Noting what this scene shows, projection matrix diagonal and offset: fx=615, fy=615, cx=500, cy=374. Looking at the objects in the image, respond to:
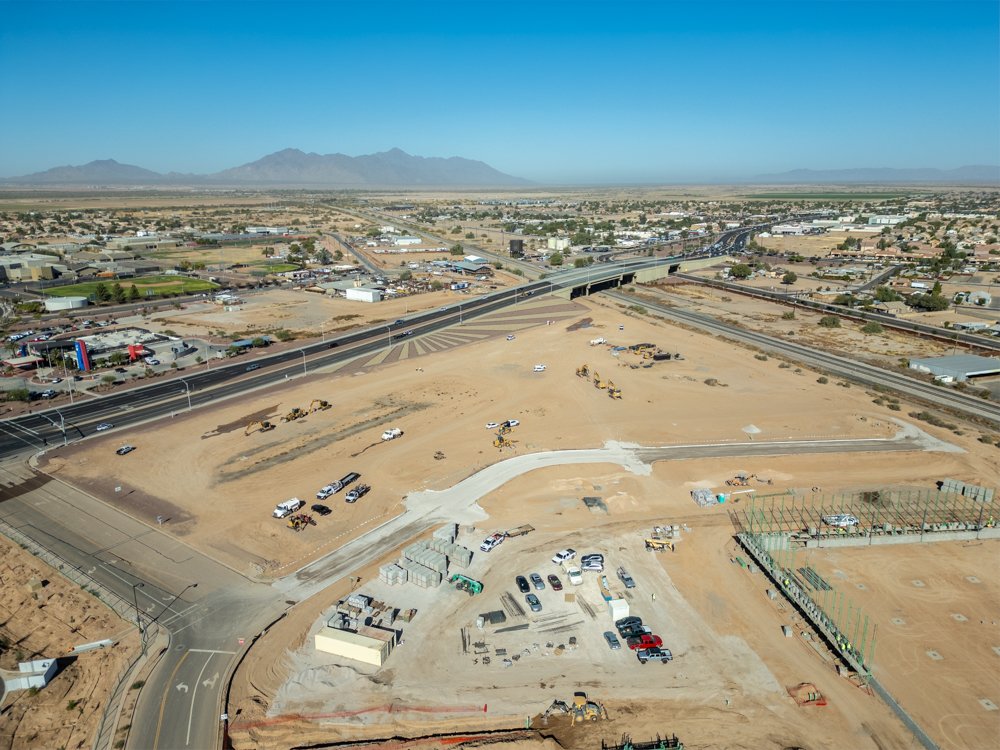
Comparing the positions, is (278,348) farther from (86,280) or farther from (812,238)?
(812,238)

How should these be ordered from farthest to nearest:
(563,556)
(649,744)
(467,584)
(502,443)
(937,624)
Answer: (502,443), (563,556), (467,584), (937,624), (649,744)

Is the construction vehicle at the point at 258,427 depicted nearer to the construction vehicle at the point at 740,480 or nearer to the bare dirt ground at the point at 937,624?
the construction vehicle at the point at 740,480

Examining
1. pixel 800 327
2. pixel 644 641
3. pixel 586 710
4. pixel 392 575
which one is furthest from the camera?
pixel 800 327

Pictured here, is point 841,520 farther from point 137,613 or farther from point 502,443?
point 137,613

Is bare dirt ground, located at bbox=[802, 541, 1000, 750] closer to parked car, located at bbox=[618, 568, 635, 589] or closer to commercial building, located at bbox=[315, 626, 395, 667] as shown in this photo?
parked car, located at bbox=[618, 568, 635, 589]

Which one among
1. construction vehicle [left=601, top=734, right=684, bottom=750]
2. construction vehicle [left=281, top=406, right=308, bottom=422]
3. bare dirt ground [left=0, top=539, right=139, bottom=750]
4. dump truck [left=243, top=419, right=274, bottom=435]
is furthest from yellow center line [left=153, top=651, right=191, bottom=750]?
construction vehicle [left=281, top=406, right=308, bottom=422]

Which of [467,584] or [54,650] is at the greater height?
[467,584]

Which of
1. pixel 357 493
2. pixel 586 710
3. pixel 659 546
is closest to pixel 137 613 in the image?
pixel 357 493

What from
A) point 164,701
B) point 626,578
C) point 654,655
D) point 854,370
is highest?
point 854,370
